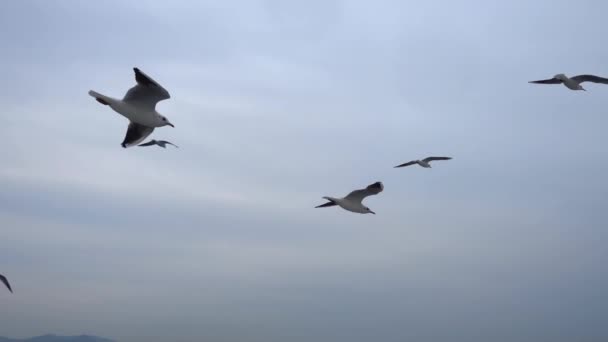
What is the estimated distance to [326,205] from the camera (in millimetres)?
29031

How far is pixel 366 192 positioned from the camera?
27.5m

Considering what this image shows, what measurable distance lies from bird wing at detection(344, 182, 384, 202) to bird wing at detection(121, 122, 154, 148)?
9236mm

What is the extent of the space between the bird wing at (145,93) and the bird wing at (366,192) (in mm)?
9648

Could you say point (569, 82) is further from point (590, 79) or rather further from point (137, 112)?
point (137, 112)

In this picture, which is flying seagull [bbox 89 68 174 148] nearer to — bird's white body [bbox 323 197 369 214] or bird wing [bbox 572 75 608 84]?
bird's white body [bbox 323 197 369 214]

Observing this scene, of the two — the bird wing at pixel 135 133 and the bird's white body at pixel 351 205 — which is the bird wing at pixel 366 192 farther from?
the bird wing at pixel 135 133

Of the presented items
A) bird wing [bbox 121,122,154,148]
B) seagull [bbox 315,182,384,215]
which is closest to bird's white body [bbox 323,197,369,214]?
seagull [bbox 315,182,384,215]

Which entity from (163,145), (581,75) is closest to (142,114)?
(163,145)

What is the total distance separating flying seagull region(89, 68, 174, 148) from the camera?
20.5 meters

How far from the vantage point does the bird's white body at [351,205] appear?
Answer: 92.8 feet

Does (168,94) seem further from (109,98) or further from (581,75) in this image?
(581,75)

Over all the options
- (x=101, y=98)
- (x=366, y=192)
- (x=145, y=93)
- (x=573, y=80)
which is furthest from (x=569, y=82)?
(x=101, y=98)

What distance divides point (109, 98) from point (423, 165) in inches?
854

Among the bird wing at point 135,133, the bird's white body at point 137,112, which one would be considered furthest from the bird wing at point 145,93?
the bird wing at point 135,133
